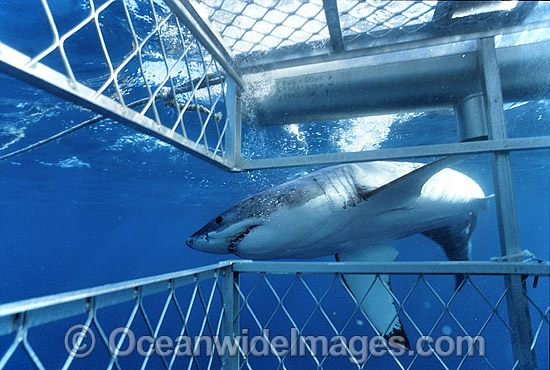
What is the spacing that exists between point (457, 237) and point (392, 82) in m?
2.90

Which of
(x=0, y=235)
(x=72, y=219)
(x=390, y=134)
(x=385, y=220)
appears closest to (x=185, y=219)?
(x=72, y=219)

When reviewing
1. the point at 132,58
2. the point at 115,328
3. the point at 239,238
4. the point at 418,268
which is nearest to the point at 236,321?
the point at 239,238

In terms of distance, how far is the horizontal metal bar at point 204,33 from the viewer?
2099 millimetres

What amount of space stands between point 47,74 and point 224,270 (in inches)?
73.0

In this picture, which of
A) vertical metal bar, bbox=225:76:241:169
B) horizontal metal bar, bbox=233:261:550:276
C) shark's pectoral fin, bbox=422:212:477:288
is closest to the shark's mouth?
horizontal metal bar, bbox=233:261:550:276

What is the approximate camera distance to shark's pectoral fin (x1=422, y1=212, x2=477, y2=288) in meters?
4.68

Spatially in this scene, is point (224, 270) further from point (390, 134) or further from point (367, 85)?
point (390, 134)

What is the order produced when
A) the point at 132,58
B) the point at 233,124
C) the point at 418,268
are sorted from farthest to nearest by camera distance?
the point at 132,58 < the point at 233,124 < the point at 418,268

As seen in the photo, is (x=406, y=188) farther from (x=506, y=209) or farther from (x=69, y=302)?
(x=69, y=302)

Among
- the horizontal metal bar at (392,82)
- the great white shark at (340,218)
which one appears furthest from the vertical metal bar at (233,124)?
the great white shark at (340,218)

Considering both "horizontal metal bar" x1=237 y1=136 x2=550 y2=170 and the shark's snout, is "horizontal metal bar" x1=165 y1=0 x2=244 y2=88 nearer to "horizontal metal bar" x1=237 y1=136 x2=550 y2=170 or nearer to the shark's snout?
"horizontal metal bar" x1=237 y1=136 x2=550 y2=170

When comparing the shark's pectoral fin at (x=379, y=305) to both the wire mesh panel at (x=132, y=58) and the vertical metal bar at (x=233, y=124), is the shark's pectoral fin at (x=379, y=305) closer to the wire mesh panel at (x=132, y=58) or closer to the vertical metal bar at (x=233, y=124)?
the vertical metal bar at (x=233, y=124)

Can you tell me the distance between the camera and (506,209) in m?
2.57

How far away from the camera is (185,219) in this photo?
3584 cm
